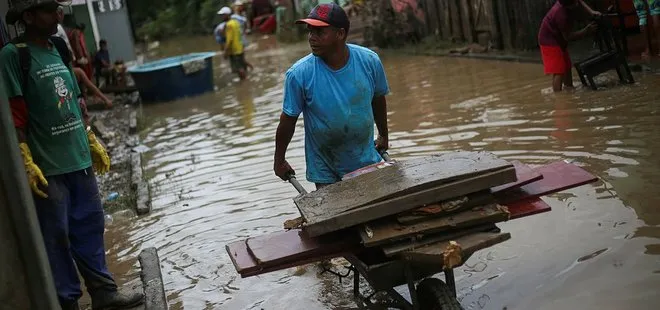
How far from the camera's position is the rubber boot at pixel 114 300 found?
4.91 m

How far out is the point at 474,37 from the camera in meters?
17.5

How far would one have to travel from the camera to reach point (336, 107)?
4.62 m

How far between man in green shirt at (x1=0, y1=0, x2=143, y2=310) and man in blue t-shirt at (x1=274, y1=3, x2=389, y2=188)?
1.19m

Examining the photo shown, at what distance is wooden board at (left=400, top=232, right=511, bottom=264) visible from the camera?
11.5 feet

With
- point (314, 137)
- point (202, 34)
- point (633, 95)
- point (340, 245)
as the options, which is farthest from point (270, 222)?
point (202, 34)

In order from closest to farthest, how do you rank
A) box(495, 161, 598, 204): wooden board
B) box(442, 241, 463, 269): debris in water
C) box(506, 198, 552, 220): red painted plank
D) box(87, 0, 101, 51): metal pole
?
box(442, 241, 463, 269): debris in water
box(506, 198, 552, 220): red painted plank
box(495, 161, 598, 204): wooden board
box(87, 0, 101, 51): metal pole

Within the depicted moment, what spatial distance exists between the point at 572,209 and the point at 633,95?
13.1 ft

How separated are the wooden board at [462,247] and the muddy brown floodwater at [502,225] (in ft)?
3.70

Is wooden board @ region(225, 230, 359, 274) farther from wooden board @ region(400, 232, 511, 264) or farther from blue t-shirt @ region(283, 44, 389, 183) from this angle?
blue t-shirt @ region(283, 44, 389, 183)

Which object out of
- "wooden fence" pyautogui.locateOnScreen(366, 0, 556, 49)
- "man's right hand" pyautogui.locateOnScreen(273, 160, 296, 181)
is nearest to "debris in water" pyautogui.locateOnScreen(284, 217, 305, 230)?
"man's right hand" pyautogui.locateOnScreen(273, 160, 296, 181)

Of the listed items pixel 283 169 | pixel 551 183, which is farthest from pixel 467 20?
pixel 551 183

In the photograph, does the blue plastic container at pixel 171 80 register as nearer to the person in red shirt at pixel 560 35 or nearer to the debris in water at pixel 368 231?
the person in red shirt at pixel 560 35

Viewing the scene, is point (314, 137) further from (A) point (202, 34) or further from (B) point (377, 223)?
(A) point (202, 34)

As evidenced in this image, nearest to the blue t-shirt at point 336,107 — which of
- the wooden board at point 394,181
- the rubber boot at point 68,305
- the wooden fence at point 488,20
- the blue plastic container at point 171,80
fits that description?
the wooden board at point 394,181
